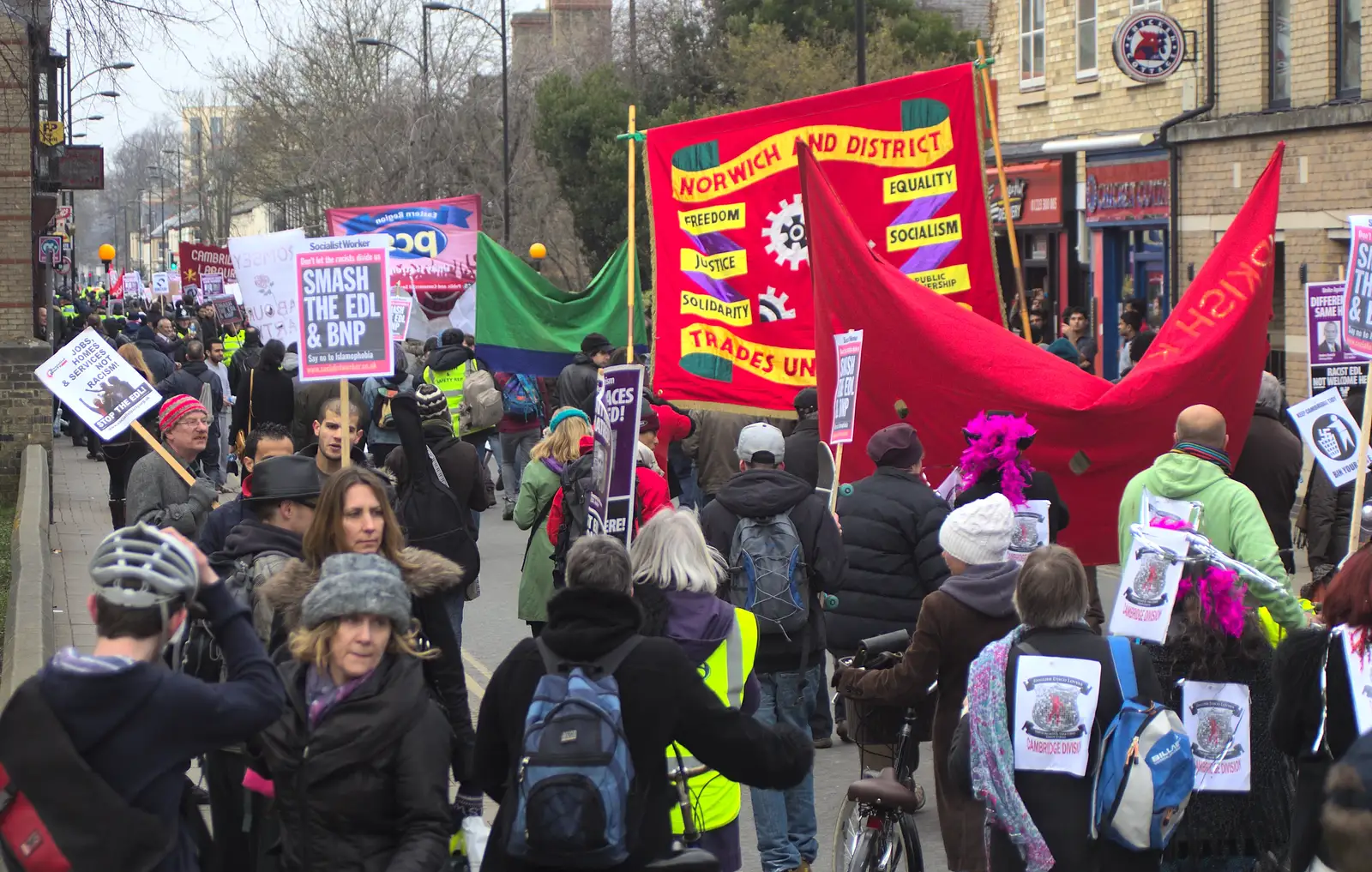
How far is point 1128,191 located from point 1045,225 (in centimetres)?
247

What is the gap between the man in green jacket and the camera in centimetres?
657

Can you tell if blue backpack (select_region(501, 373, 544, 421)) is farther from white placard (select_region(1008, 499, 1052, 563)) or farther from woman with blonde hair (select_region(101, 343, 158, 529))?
white placard (select_region(1008, 499, 1052, 563))

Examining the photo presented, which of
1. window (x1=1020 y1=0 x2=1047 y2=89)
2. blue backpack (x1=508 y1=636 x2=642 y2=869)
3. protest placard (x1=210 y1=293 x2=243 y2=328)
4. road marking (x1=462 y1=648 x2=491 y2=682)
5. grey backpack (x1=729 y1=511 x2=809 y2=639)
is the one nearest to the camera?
blue backpack (x1=508 y1=636 x2=642 y2=869)

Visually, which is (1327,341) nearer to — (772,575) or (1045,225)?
(772,575)

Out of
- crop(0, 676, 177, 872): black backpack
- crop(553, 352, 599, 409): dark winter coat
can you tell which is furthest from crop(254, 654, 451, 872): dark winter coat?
crop(553, 352, 599, 409): dark winter coat

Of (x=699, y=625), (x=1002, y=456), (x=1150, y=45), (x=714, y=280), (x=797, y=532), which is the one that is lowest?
(x=699, y=625)

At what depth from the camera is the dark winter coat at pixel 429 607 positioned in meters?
4.96

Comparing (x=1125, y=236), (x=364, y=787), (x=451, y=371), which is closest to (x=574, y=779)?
(x=364, y=787)

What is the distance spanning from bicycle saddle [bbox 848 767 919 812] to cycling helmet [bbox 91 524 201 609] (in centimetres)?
268

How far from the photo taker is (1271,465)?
955 cm

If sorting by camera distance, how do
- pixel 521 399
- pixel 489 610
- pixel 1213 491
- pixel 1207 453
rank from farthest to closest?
pixel 521 399 → pixel 489 610 → pixel 1207 453 → pixel 1213 491

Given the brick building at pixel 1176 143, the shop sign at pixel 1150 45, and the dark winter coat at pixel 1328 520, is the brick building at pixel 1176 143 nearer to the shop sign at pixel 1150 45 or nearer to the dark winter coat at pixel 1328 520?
the shop sign at pixel 1150 45

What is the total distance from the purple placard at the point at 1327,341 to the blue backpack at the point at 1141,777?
220 inches

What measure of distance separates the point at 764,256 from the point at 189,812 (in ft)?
25.7
